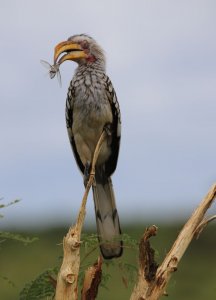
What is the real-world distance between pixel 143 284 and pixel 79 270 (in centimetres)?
64

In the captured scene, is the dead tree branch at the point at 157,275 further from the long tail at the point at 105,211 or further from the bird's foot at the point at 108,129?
the bird's foot at the point at 108,129

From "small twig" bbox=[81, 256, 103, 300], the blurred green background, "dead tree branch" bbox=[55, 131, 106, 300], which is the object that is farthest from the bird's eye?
the blurred green background

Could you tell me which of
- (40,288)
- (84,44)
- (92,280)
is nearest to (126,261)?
(84,44)

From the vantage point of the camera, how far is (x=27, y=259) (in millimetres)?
15609

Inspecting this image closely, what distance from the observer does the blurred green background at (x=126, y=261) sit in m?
13.4

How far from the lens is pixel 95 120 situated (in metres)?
7.34

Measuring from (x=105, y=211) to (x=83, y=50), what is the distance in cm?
159

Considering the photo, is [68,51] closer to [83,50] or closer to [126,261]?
[83,50]

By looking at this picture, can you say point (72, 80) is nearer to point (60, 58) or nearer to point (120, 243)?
point (60, 58)

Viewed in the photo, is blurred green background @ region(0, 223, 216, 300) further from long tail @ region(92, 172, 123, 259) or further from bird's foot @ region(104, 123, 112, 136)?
bird's foot @ region(104, 123, 112, 136)

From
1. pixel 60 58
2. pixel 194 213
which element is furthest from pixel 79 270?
pixel 60 58

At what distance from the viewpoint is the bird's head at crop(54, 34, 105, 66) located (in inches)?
293

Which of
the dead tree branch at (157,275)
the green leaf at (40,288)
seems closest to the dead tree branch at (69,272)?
the green leaf at (40,288)

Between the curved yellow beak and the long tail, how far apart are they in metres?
1.22
